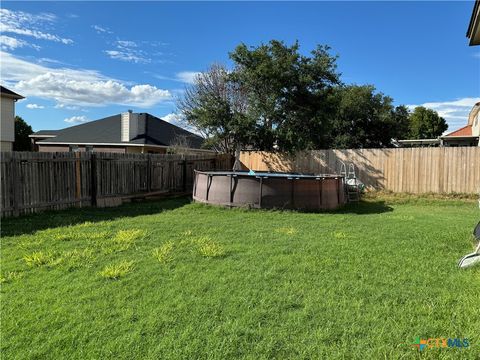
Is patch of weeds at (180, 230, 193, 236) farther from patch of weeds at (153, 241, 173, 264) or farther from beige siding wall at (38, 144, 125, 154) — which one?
beige siding wall at (38, 144, 125, 154)

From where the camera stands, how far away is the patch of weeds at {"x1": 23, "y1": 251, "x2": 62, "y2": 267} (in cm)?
460

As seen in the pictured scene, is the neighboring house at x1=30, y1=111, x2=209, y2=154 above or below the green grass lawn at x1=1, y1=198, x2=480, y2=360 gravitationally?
above

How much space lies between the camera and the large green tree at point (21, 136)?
32.4 m

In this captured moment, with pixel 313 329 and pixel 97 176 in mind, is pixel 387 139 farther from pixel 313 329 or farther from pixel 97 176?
pixel 313 329

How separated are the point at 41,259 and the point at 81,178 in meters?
5.33

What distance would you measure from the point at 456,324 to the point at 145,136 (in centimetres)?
2215

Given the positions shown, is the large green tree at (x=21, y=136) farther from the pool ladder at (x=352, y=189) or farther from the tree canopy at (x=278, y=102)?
the pool ladder at (x=352, y=189)

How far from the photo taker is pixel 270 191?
9.74 m

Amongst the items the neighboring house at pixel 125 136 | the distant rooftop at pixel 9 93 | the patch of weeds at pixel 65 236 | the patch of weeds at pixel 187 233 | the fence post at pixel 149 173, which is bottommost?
the patch of weeds at pixel 187 233

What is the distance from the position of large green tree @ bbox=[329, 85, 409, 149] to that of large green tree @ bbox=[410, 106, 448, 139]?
14.6 meters

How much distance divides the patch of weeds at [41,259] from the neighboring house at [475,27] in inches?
256

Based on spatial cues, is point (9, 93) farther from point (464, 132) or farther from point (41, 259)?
point (464, 132)

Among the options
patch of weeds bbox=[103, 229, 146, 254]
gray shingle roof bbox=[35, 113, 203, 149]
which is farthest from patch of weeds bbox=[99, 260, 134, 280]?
gray shingle roof bbox=[35, 113, 203, 149]

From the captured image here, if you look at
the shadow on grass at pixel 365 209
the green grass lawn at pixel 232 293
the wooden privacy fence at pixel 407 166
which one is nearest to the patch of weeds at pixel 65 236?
the green grass lawn at pixel 232 293
